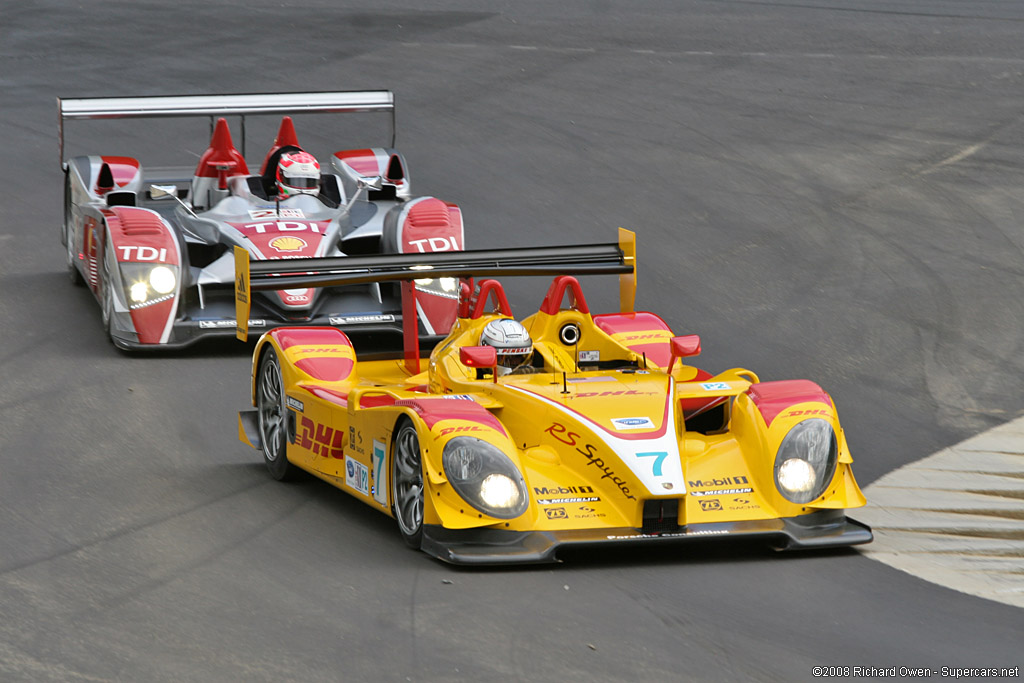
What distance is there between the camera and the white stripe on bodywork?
29.7ft

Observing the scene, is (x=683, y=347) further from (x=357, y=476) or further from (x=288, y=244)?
(x=288, y=244)

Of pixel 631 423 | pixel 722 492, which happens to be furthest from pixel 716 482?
pixel 631 423

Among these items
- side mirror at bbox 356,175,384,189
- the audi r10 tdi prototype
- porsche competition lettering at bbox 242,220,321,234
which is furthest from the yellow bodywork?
side mirror at bbox 356,175,384,189

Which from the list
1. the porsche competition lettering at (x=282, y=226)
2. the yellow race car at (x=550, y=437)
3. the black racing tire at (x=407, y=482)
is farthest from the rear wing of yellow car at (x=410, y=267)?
the porsche competition lettering at (x=282, y=226)

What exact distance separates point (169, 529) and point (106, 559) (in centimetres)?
74

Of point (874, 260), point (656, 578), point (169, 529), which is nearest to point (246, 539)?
point (169, 529)

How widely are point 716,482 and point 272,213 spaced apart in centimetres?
802

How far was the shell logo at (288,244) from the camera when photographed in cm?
1552

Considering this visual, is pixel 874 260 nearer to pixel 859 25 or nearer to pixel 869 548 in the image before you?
pixel 869 548

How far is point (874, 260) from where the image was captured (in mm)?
18766

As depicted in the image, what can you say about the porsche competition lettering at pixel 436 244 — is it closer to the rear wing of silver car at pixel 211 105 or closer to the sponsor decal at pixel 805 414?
the rear wing of silver car at pixel 211 105

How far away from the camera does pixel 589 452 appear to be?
9.31 m

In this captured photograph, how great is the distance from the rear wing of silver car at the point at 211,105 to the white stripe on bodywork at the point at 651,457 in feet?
29.5

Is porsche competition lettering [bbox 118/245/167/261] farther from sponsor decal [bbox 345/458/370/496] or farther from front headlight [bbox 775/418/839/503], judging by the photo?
front headlight [bbox 775/418/839/503]
